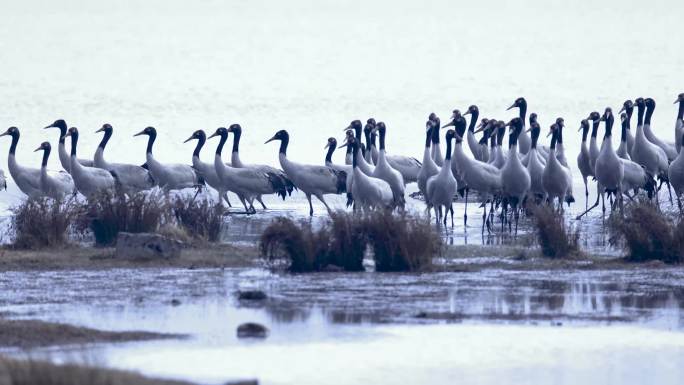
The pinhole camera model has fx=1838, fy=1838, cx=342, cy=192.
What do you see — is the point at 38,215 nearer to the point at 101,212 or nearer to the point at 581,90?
the point at 101,212

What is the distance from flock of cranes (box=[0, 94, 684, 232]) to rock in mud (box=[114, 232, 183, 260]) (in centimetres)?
308

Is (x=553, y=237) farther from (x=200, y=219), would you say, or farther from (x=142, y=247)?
(x=200, y=219)

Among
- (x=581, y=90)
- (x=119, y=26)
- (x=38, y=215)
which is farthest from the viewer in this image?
(x=119, y=26)

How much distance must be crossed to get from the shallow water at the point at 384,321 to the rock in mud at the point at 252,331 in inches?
4.5

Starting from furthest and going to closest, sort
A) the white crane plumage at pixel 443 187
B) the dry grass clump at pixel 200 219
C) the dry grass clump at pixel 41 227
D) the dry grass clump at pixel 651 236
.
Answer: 1. the white crane plumage at pixel 443 187
2. the dry grass clump at pixel 200 219
3. the dry grass clump at pixel 41 227
4. the dry grass clump at pixel 651 236

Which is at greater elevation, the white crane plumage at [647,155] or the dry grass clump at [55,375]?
the white crane plumage at [647,155]

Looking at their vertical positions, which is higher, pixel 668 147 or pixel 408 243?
pixel 668 147

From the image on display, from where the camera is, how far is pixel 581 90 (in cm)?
5675

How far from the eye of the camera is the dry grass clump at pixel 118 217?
18844 millimetres

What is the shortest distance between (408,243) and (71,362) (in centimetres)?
676

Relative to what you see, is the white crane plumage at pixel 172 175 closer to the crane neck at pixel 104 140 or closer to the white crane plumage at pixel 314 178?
the crane neck at pixel 104 140

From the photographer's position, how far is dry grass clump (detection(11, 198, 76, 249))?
18234 mm

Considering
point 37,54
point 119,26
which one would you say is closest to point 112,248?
point 37,54

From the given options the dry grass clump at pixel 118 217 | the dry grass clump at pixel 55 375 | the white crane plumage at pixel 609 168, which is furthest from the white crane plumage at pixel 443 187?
the dry grass clump at pixel 55 375
